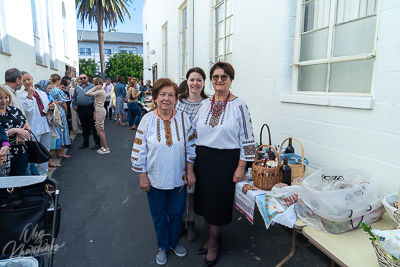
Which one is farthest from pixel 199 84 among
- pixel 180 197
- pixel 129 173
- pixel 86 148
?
pixel 86 148

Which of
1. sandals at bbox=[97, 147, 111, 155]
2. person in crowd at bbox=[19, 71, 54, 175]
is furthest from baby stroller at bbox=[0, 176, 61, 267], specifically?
sandals at bbox=[97, 147, 111, 155]

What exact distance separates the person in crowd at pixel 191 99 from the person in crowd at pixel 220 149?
0.90 feet

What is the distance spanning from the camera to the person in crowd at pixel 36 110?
423 centimetres

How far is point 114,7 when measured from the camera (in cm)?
2252

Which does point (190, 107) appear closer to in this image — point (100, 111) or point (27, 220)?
point (27, 220)

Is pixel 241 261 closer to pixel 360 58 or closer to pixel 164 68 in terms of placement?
pixel 360 58

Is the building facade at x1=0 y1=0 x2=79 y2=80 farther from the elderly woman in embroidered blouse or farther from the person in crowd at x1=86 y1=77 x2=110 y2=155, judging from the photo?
the elderly woman in embroidered blouse

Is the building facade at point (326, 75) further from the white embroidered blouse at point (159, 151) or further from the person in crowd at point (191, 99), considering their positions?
the white embroidered blouse at point (159, 151)

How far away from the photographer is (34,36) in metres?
9.02

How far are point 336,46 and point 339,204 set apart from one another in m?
1.81

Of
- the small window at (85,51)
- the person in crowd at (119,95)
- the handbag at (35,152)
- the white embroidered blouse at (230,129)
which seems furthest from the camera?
the small window at (85,51)

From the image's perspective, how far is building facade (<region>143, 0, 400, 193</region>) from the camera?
2.22 metres

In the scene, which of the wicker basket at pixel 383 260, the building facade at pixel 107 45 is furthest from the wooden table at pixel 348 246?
the building facade at pixel 107 45

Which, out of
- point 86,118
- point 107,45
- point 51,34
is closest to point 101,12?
point 51,34
